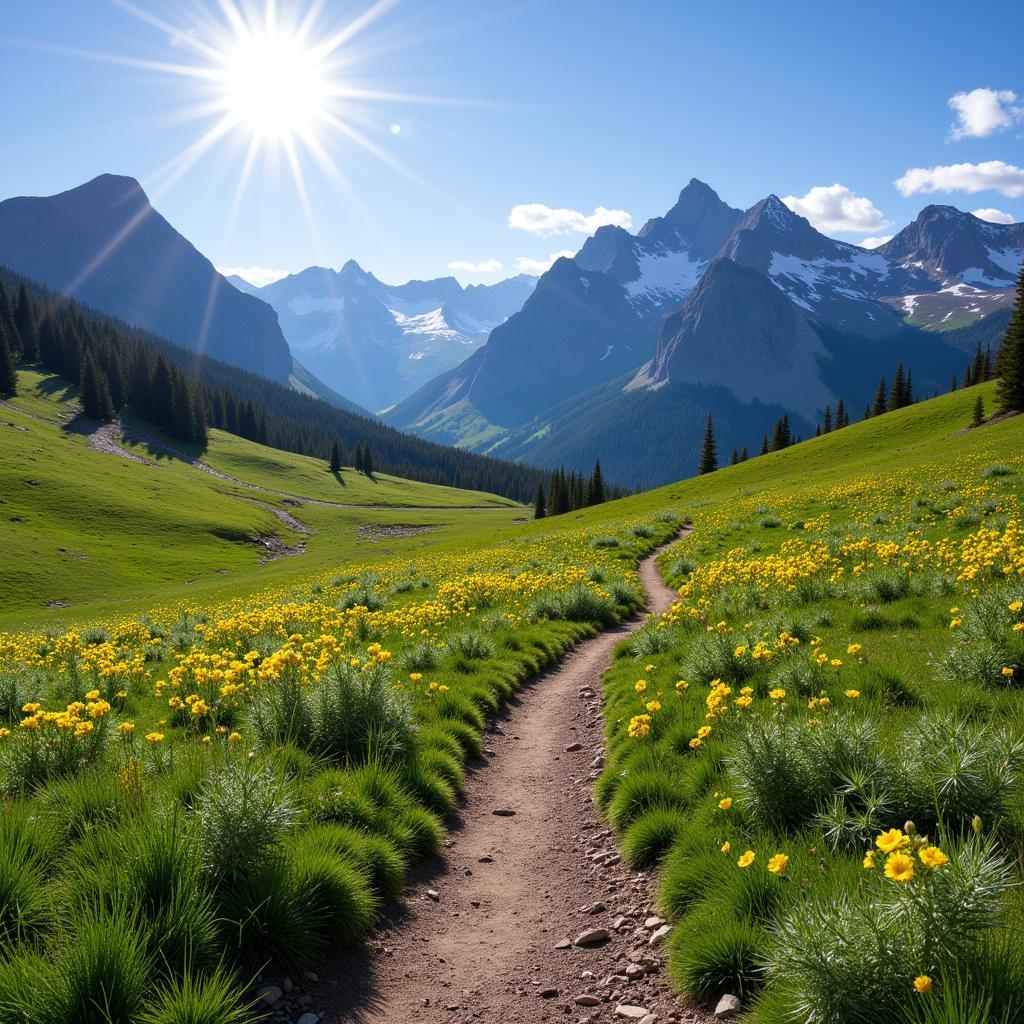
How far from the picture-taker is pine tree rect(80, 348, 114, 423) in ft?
399

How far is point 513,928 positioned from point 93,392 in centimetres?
14717

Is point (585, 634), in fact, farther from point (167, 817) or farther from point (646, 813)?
point (167, 817)

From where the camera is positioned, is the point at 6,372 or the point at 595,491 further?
the point at 6,372

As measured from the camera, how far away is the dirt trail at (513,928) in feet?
15.1

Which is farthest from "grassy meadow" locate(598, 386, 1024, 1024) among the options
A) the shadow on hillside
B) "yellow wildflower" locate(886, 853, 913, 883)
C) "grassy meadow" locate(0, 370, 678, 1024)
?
the shadow on hillside

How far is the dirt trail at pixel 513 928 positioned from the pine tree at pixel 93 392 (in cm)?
14368

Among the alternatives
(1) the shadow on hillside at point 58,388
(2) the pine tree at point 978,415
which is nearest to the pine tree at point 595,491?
(2) the pine tree at point 978,415

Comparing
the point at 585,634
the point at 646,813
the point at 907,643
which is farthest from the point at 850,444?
the point at 646,813

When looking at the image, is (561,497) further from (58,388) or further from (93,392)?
(58,388)

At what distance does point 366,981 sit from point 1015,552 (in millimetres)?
10991

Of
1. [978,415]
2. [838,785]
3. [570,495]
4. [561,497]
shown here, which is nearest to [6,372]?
[561,497]

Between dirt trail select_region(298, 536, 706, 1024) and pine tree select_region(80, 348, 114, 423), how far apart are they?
143676 millimetres

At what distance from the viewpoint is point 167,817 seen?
4555mm

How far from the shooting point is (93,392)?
122500 mm
